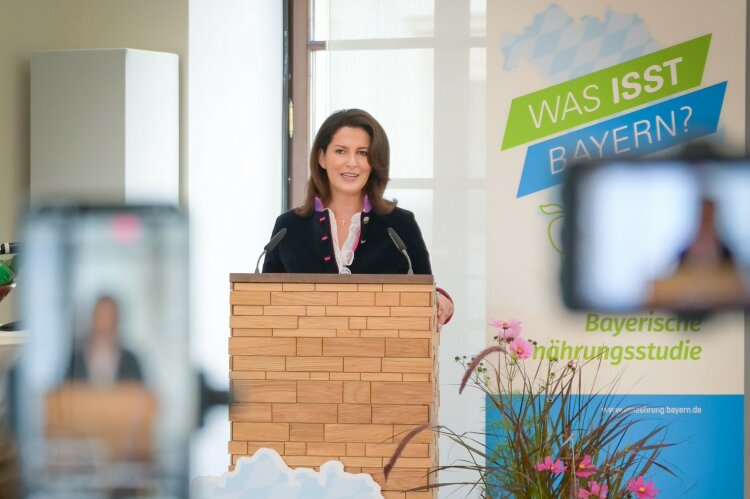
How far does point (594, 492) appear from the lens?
1.78 meters

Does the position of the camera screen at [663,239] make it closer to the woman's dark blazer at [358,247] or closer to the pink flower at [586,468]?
the woman's dark blazer at [358,247]

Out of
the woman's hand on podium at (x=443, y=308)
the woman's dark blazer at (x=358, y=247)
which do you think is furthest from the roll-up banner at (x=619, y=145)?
the woman's hand on podium at (x=443, y=308)

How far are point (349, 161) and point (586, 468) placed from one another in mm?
1136

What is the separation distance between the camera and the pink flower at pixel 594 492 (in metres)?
1.78

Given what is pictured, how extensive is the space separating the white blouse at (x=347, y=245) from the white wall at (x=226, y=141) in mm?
1637

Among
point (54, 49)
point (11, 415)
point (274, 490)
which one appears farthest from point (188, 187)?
point (11, 415)

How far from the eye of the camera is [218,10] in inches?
176

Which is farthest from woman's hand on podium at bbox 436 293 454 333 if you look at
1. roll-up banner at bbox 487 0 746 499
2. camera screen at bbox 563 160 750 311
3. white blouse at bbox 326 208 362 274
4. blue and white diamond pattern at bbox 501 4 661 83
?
blue and white diamond pattern at bbox 501 4 661 83

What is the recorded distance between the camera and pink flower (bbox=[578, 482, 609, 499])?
1781 mm

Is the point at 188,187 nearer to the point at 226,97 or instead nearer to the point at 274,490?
the point at 226,97

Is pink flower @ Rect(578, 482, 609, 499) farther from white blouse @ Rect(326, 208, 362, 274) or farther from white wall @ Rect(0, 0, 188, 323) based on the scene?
white wall @ Rect(0, 0, 188, 323)

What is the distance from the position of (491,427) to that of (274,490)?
1.55 metres

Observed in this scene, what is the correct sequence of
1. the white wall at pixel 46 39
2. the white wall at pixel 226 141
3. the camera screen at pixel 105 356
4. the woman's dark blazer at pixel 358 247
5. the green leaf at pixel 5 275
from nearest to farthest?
the camera screen at pixel 105 356 < the green leaf at pixel 5 275 < the woman's dark blazer at pixel 358 247 < the white wall at pixel 46 39 < the white wall at pixel 226 141

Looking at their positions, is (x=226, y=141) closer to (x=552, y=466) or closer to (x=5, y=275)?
(x=5, y=275)
